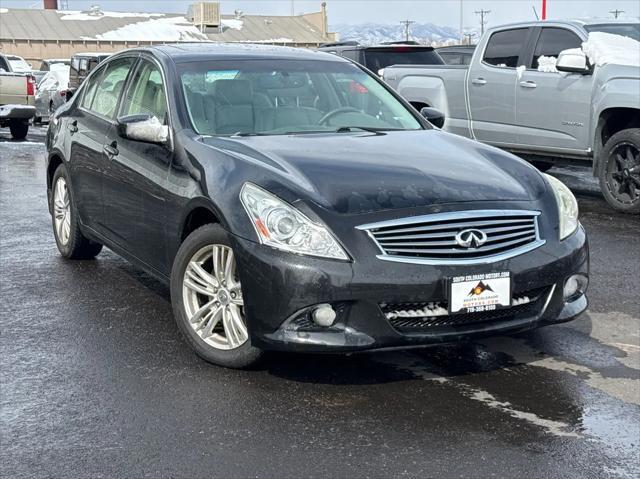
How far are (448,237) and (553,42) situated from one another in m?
7.16

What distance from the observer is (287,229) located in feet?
15.8

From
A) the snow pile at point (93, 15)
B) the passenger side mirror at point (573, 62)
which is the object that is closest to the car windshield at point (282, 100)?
the passenger side mirror at point (573, 62)

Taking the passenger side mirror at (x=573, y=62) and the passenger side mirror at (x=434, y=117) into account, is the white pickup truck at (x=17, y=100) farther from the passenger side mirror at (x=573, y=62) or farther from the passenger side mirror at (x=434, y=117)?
the passenger side mirror at (x=434, y=117)

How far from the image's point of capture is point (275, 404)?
4766 millimetres

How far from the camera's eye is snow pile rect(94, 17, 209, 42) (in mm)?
83438

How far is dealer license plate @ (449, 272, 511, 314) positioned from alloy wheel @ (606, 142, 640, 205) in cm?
572

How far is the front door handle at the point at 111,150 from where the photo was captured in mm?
6582

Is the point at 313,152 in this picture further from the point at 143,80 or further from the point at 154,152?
the point at 143,80

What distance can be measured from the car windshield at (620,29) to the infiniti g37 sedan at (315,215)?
16.8 ft

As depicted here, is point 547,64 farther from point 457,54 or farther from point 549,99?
point 457,54

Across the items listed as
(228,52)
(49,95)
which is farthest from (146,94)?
(49,95)

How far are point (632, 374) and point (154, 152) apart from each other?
2889 millimetres

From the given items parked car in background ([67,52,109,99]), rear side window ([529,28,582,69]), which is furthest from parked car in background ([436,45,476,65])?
parked car in background ([67,52,109,99])

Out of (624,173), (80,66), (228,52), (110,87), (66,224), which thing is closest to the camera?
(228,52)
